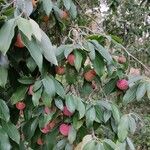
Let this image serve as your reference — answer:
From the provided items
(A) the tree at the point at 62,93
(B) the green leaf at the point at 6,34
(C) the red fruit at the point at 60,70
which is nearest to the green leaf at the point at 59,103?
(A) the tree at the point at 62,93

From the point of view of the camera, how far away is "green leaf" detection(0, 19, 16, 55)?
97 cm

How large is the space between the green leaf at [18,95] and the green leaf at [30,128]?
0.12 metres

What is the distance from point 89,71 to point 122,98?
0.63ft

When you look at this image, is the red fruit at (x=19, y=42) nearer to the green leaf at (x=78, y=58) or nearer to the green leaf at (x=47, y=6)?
the green leaf at (x=78, y=58)

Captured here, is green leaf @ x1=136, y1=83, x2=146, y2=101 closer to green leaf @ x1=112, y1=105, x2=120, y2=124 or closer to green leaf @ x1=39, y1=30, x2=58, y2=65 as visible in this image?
green leaf @ x1=112, y1=105, x2=120, y2=124

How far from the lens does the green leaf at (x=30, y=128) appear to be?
4.43 ft

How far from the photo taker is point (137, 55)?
4.26 m

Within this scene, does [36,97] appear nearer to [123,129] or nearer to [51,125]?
[51,125]

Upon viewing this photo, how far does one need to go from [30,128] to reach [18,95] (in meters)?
0.16

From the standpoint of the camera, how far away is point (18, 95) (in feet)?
4.14

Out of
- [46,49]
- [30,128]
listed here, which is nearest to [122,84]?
[30,128]

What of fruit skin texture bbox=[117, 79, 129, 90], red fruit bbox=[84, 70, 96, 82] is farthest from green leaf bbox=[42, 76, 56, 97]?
fruit skin texture bbox=[117, 79, 129, 90]

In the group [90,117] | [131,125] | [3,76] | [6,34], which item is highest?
[6,34]

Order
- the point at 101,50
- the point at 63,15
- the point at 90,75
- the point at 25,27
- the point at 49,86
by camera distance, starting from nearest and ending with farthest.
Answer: the point at 25,27, the point at 49,86, the point at 101,50, the point at 90,75, the point at 63,15
